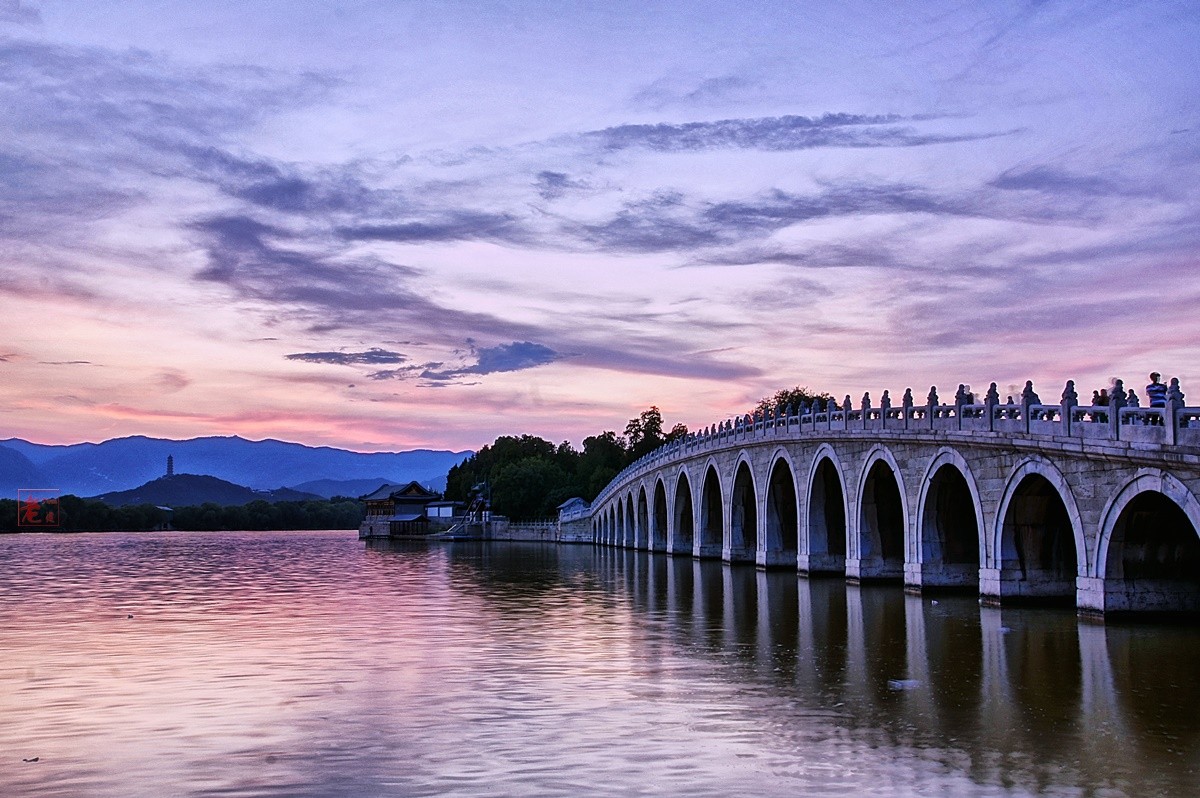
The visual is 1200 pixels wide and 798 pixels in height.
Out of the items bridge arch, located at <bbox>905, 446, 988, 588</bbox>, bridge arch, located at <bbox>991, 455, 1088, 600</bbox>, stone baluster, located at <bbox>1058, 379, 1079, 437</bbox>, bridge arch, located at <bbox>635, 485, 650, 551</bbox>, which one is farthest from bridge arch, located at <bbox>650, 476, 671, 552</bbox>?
stone baluster, located at <bbox>1058, 379, 1079, 437</bbox>

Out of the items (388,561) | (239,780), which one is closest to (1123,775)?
(239,780)

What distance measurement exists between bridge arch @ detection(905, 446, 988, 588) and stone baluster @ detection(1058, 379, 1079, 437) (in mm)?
7209

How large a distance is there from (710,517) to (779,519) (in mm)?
11568

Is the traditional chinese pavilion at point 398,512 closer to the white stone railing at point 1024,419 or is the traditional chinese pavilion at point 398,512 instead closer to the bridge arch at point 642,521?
the bridge arch at point 642,521

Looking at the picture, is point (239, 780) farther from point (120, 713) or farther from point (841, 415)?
point (841, 415)

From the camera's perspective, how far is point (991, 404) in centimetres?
2719

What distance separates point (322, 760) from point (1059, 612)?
63.1 feet

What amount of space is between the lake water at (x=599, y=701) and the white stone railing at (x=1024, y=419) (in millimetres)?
3851

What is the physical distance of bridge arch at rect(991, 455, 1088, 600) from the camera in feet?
89.1

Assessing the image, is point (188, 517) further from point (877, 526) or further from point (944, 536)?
point (944, 536)

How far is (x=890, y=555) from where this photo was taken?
36375 mm

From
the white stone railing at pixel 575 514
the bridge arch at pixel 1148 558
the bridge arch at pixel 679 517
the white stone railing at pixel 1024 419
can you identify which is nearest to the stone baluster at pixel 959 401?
the white stone railing at pixel 1024 419

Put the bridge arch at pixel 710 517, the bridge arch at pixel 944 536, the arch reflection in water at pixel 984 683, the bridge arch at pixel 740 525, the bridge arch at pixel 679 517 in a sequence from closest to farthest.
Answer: the arch reflection in water at pixel 984 683
the bridge arch at pixel 944 536
the bridge arch at pixel 740 525
the bridge arch at pixel 710 517
the bridge arch at pixel 679 517

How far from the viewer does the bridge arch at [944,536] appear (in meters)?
31.4
